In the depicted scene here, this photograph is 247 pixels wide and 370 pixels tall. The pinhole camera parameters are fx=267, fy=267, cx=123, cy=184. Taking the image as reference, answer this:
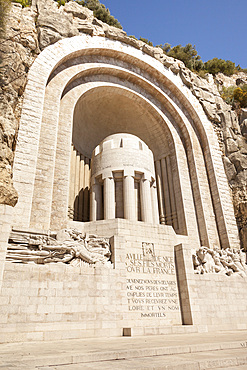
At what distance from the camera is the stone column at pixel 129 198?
12.7 meters

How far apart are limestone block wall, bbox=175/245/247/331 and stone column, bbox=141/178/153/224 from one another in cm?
252

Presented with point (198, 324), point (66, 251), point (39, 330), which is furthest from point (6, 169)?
point (198, 324)

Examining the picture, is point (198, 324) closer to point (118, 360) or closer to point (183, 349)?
point (183, 349)

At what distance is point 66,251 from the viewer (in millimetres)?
8914

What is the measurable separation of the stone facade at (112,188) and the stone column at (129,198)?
0.07 m

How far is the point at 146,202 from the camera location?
13.4 meters

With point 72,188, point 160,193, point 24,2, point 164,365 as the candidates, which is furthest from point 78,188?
point 164,365

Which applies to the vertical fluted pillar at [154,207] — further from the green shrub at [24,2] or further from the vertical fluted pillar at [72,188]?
the green shrub at [24,2]

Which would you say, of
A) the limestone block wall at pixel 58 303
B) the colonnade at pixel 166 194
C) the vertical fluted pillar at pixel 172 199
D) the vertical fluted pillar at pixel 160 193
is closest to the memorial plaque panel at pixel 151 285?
the limestone block wall at pixel 58 303

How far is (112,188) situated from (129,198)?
104 centimetres

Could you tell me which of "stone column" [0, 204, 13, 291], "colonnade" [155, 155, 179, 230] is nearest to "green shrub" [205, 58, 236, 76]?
"colonnade" [155, 155, 179, 230]

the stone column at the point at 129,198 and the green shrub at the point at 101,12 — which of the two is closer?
the stone column at the point at 129,198

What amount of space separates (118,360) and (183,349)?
1.19 m

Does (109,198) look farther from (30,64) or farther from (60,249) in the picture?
(30,64)
